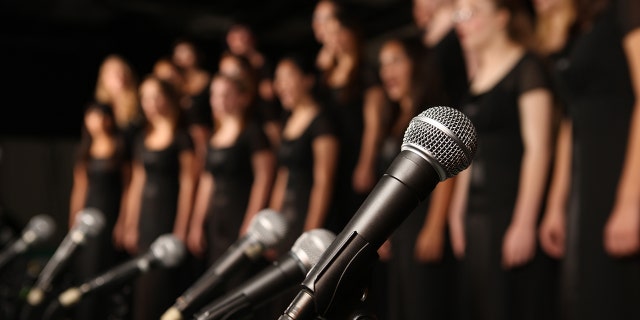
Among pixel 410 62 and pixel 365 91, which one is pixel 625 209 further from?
pixel 365 91

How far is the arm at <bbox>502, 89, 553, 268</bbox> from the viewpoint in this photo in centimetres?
216

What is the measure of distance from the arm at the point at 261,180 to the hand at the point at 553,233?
67.2 inches

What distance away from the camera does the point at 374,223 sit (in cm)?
83

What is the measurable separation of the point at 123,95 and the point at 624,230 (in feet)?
11.7

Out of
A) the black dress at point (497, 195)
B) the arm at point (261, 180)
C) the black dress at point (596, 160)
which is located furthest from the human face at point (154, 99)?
the black dress at point (596, 160)

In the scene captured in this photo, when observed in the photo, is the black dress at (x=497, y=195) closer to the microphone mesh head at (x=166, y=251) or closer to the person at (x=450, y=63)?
the person at (x=450, y=63)

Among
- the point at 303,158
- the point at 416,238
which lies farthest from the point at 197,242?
the point at 416,238

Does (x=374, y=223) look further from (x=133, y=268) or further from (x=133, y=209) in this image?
(x=133, y=209)

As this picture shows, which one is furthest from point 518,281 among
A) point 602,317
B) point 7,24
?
point 7,24

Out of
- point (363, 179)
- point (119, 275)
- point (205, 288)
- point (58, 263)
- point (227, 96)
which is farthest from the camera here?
point (227, 96)

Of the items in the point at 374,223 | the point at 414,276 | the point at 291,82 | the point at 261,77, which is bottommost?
the point at 414,276

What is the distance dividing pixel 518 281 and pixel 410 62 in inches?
36.2

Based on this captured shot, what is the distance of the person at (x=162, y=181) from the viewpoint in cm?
393

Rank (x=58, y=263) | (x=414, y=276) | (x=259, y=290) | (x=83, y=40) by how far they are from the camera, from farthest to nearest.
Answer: (x=83, y=40) < (x=414, y=276) < (x=58, y=263) < (x=259, y=290)
